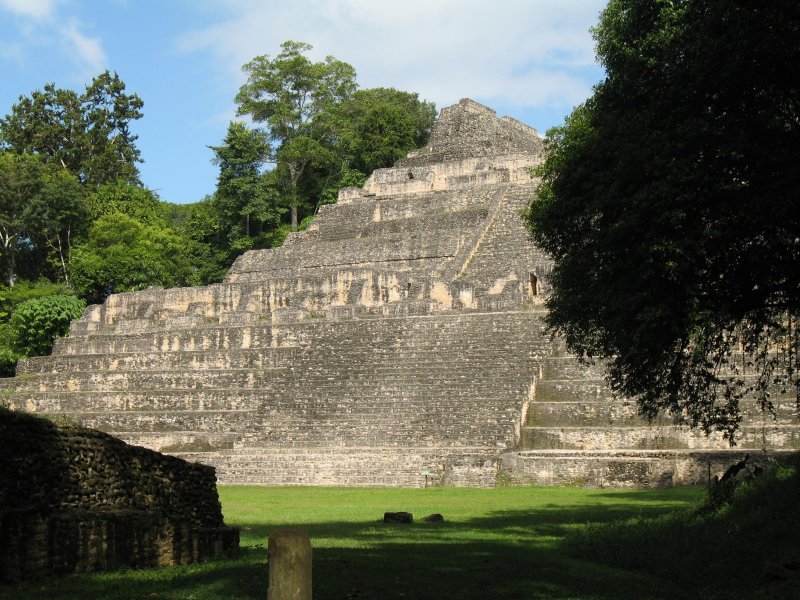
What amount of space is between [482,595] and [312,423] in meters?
16.2

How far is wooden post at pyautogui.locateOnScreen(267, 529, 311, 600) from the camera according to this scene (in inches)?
239


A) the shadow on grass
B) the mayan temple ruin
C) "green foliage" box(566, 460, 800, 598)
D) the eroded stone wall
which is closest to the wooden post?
the shadow on grass

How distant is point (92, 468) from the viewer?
36.0 feet

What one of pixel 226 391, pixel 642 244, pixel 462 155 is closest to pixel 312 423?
pixel 226 391

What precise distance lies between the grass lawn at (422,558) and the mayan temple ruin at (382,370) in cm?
340

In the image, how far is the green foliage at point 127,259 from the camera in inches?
1693

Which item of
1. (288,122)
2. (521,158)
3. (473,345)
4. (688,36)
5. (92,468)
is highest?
(288,122)

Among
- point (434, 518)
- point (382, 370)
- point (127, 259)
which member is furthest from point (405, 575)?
point (127, 259)

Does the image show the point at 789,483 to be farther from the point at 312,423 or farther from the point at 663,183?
the point at 312,423

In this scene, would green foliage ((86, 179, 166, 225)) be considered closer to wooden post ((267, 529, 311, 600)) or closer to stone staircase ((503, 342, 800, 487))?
stone staircase ((503, 342, 800, 487))

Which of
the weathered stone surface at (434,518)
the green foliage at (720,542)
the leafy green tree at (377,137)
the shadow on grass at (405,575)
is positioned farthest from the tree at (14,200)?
the green foliage at (720,542)

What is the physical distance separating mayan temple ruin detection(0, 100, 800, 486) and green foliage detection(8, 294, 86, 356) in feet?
10.1

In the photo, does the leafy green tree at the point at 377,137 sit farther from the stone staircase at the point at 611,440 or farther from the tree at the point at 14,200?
the stone staircase at the point at 611,440

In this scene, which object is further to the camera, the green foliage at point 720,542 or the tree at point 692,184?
the tree at point 692,184
